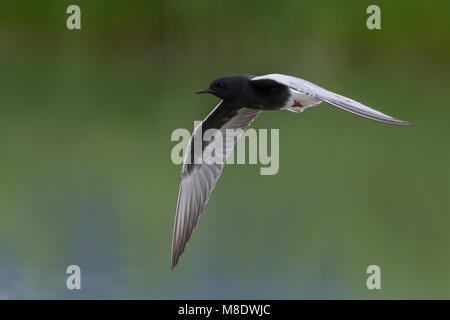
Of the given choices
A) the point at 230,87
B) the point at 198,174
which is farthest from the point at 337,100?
the point at 198,174

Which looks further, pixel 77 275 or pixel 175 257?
pixel 77 275

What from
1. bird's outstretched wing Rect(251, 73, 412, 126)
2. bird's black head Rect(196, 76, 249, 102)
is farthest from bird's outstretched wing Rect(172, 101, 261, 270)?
bird's outstretched wing Rect(251, 73, 412, 126)

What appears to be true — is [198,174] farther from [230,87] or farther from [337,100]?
[337,100]

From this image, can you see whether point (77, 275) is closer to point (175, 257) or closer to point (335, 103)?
point (175, 257)

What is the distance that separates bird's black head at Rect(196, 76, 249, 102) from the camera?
3330 millimetres

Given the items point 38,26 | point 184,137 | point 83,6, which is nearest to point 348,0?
point 83,6

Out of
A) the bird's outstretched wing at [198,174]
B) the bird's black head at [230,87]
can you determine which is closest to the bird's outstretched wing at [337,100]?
the bird's black head at [230,87]

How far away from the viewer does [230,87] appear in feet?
10.9

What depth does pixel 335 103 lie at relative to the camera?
2682 mm

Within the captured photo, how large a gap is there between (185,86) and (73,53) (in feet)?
4.27

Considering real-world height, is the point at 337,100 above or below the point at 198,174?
above

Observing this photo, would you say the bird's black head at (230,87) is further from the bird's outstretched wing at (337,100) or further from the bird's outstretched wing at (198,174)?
the bird's outstretched wing at (198,174)

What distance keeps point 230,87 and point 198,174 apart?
2.16 ft

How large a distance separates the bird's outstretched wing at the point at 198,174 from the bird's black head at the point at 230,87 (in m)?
0.41
